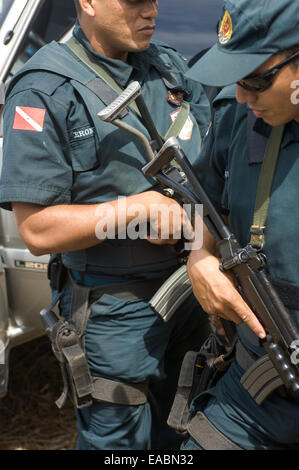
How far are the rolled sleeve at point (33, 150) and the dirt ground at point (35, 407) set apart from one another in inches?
66.8

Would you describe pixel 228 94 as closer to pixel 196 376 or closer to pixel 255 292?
pixel 255 292

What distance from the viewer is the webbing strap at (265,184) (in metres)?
1.48

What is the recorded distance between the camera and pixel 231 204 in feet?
5.25

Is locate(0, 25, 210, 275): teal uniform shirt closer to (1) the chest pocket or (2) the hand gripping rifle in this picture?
(1) the chest pocket

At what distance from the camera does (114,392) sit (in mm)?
2104

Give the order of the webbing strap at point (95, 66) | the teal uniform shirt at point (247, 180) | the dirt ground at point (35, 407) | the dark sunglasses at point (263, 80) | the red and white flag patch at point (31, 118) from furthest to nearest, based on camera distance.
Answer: the dirt ground at point (35, 407) < the webbing strap at point (95, 66) < the red and white flag patch at point (31, 118) < the teal uniform shirt at point (247, 180) < the dark sunglasses at point (263, 80)

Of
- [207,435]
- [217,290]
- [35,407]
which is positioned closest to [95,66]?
[217,290]

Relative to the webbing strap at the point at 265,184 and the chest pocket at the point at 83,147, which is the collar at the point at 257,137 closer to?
the webbing strap at the point at 265,184

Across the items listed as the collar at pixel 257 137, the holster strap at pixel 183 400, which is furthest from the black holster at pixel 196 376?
the collar at pixel 257 137

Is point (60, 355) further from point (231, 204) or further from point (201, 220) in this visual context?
point (231, 204)

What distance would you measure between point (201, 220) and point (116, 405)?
773mm

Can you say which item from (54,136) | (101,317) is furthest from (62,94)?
(101,317)

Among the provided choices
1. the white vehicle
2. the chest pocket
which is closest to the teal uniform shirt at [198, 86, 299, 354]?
the chest pocket

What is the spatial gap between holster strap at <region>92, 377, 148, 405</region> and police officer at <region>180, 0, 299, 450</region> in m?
0.45
